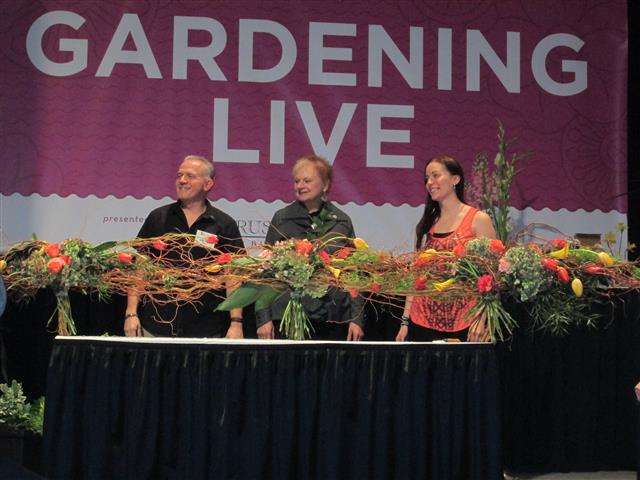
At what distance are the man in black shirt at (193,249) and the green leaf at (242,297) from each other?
77 cm

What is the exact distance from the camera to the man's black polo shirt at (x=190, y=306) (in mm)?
3791

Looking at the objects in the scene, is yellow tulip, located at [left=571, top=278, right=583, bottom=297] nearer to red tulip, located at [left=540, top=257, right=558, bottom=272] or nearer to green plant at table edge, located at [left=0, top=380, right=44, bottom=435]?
red tulip, located at [left=540, top=257, right=558, bottom=272]

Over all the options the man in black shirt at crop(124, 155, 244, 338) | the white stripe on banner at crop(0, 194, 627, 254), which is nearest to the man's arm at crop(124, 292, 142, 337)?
the man in black shirt at crop(124, 155, 244, 338)

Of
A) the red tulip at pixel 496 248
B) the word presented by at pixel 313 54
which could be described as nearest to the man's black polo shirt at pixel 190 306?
the red tulip at pixel 496 248

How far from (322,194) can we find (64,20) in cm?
231

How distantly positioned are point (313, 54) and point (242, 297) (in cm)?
283

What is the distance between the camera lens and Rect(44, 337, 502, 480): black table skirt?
2.74 meters

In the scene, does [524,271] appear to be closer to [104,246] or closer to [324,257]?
[324,257]

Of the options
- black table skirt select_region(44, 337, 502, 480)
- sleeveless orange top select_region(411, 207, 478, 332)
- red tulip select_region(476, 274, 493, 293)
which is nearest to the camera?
black table skirt select_region(44, 337, 502, 480)

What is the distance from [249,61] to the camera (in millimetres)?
5418

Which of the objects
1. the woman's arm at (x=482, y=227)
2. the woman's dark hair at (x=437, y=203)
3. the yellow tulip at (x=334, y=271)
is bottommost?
the yellow tulip at (x=334, y=271)

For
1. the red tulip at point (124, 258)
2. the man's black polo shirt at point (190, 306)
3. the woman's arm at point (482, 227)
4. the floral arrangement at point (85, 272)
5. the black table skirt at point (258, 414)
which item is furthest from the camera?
the man's black polo shirt at point (190, 306)

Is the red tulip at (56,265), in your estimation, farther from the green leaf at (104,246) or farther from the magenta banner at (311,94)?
the magenta banner at (311,94)

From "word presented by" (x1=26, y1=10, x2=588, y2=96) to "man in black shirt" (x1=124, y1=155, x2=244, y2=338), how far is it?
1.61 meters
